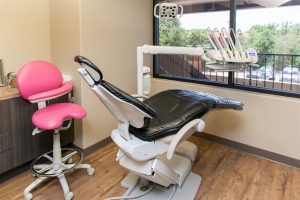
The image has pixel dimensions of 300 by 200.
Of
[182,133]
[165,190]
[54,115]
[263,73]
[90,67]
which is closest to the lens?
[90,67]

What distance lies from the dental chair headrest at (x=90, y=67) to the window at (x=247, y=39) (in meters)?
0.99

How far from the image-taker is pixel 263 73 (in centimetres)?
269

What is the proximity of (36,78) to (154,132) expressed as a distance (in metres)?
1.02

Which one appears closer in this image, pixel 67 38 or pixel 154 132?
pixel 154 132

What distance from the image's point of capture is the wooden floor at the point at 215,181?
6.04 feet

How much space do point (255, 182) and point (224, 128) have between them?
0.73 m

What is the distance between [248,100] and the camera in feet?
7.91

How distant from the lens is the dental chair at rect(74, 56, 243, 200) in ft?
4.28

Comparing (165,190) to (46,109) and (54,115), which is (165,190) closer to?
(54,115)

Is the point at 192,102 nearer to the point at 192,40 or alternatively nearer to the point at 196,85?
the point at 196,85

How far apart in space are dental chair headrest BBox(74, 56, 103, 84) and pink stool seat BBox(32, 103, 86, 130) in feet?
2.07

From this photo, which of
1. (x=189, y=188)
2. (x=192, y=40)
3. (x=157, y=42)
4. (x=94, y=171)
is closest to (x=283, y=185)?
(x=189, y=188)

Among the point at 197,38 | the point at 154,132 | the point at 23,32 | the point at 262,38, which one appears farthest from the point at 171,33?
the point at 154,132

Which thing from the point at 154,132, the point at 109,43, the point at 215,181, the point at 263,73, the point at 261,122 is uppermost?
the point at 109,43
